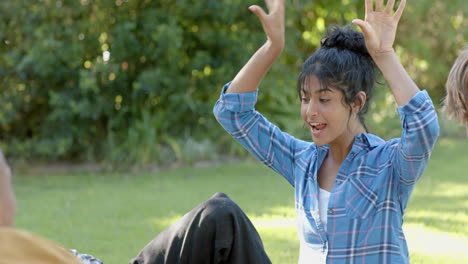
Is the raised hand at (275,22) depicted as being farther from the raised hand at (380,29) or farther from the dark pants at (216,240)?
the dark pants at (216,240)

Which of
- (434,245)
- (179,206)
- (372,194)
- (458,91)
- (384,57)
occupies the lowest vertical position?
(179,206)

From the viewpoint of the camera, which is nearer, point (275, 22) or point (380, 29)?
point (380, 29)

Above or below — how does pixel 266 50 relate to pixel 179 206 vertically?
above

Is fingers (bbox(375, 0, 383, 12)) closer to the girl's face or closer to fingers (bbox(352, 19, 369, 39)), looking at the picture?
fingers (bbox(352, 19, 369, 39))

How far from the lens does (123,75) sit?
8352mm

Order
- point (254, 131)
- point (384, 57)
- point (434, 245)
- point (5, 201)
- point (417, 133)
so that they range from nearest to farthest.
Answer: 1. point (5, 201)
2. point (417, 133)
3. point (384, 57)
4. point (254, 131)
5. point (434, 245)

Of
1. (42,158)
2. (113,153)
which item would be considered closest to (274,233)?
(113,153)

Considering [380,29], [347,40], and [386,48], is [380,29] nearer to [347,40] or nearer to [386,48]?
[386,48]

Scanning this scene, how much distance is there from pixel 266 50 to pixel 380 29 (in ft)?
1.38

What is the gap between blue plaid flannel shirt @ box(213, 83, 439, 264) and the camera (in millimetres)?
2240

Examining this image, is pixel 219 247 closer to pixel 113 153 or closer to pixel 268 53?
pixel 268 53

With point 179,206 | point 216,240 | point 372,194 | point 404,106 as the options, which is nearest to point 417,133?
point 404,106

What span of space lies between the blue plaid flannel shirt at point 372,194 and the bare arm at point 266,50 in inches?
14.8

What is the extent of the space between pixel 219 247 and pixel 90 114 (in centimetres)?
582
